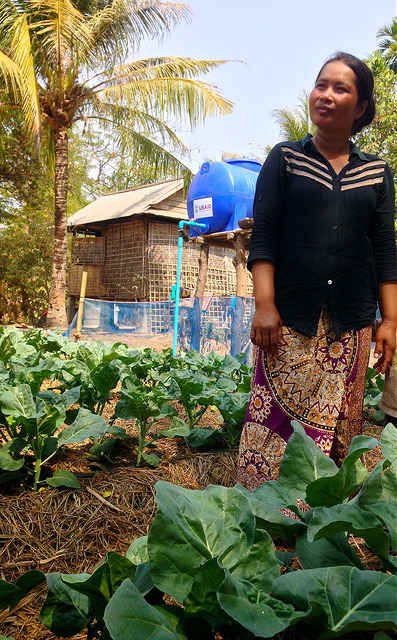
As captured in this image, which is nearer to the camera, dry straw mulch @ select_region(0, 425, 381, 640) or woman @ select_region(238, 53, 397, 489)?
dry straw mulch @ select_region(0, 425, 381, 640)

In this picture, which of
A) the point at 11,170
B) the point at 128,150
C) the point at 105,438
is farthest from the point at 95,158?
the point at 105,438

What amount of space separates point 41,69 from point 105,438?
37.4 ft

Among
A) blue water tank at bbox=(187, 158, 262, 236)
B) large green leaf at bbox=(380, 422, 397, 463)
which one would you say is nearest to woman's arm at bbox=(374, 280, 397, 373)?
large green leaf at bbox=(380, 422, 397, 463)

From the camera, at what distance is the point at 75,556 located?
1.75 m

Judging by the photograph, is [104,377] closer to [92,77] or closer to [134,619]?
[134,619]

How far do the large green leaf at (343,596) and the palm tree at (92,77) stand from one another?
10535mm

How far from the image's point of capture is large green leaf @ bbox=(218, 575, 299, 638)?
638 millimetres

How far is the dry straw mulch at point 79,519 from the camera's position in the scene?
168 cm

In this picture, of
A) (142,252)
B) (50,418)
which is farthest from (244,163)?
(50,418)

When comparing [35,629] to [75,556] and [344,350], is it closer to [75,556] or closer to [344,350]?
[75,556]

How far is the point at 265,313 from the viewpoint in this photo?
1.87 meters

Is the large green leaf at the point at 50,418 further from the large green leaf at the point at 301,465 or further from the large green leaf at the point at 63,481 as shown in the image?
the large green leaf at the point at 301,465

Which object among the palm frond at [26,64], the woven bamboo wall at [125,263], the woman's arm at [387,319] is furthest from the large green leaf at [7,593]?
the woven bamboo wall at [125,263]

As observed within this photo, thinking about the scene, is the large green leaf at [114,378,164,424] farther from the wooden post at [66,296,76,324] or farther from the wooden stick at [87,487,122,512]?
the wooden post at [66,296,76,324]
